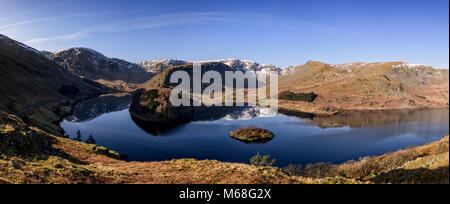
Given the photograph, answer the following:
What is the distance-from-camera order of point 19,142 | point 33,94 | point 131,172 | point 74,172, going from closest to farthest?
1. point 74,172
2. point 131,172
3. point 19,142
4. point 33,94

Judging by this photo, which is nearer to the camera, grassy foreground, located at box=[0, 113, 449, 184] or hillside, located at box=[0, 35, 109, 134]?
grassy foreground, located at box=[0, 113, 449, 184]

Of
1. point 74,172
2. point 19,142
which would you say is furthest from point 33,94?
point 74,172

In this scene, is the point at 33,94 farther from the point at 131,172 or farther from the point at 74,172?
the point at 131,172

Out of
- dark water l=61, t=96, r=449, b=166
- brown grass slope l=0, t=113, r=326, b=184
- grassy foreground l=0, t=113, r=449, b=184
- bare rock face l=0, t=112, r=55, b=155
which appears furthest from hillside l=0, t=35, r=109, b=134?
brown grass slope l=0, t=113, r=326, b=184

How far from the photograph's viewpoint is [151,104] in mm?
88938

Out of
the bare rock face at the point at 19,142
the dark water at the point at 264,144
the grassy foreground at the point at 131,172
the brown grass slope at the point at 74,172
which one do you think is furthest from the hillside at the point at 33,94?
the brown grass slope at the point at 74,172

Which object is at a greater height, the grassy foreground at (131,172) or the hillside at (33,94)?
the hillside at (33,94)

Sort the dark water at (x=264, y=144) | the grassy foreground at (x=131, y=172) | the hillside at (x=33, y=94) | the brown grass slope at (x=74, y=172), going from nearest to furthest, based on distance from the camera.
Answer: the grassy foreground at (x=131, y=172), the brown grass slope at (x=74, y=172), the dark water at (x=264, y=144), the hillside at (x=33, y=94)

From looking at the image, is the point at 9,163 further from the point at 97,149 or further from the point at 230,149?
the point at 230,149

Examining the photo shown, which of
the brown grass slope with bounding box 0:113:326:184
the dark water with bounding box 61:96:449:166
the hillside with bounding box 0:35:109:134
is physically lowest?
the dark water with bounding box 61:96:449:166

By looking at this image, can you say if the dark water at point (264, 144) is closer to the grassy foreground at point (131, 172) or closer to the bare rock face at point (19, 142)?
the bare rock face at point (19, 142)

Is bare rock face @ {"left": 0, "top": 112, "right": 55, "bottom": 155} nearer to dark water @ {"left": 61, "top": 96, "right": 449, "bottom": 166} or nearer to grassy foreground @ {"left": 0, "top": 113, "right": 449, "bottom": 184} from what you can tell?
grassy foreground @ {"left": 0, "top": 113, "right": 449, "bottom": 184}
